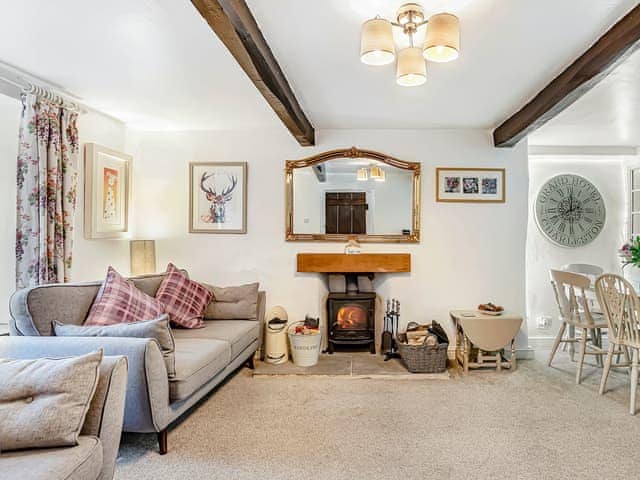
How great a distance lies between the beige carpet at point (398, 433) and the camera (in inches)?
87.4

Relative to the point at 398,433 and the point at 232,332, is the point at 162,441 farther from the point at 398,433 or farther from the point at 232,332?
the point at 398,433

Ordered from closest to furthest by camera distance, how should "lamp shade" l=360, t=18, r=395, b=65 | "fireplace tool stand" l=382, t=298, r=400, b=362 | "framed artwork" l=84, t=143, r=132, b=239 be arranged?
"lamp shade" l=360, t=18, r=395, b=65 < "framed artwork" l=84, t=143, r=132, b=239 < "fireplace tool stand" l=382, t=298, r=400, b=362

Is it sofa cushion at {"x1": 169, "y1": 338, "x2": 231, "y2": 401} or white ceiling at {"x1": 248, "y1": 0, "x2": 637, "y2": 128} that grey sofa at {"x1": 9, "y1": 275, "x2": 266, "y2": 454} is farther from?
white ceiling at {"x1": 248, "y1": 0, "x2": 637, "y2": 128}

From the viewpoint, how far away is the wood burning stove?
431 centimetres

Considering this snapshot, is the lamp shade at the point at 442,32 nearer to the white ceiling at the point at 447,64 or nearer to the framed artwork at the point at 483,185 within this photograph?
the white ceiling at the point at 447,64

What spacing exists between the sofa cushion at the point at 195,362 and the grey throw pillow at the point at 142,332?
0.07 m

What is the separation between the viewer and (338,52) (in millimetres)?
2600

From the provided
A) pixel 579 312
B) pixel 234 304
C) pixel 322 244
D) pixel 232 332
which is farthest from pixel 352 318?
pixel 579 312

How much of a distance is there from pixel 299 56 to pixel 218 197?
2117 millimetres

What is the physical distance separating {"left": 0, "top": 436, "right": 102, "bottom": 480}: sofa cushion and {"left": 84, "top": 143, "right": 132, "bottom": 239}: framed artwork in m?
2.62

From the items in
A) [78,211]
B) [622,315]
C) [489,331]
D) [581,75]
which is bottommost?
[489,331]

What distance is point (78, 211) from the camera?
12.2 ft

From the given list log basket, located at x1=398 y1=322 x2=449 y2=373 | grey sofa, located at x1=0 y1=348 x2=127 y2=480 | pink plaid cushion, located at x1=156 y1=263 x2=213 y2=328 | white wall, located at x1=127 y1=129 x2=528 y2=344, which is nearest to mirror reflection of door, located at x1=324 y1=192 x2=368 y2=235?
white wall, located at x1=127 y1=129 x2=528 y2=344

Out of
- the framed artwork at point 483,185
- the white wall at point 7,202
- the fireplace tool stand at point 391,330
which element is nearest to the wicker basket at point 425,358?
the fireplace tool stand at point 391,330
